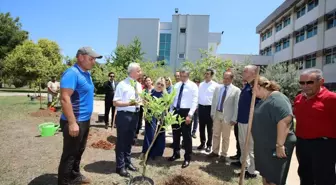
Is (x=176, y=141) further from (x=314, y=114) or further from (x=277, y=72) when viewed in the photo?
(x=277, y=72)

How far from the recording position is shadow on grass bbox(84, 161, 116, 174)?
4.97m

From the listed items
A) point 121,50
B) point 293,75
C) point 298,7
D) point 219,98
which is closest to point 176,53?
point 121,50

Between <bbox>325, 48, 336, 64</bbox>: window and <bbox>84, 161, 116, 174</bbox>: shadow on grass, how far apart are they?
78.3 feet

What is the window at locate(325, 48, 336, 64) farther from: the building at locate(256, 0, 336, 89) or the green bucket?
the green bucket

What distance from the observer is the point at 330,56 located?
23.5 metres

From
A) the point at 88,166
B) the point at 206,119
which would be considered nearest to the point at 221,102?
the point at 206,119

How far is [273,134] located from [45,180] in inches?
146

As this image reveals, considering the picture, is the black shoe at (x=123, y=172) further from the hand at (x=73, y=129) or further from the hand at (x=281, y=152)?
the hand at (x=281, y=152)

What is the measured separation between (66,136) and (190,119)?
2560 mm

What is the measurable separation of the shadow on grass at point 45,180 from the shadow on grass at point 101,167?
0.67 m

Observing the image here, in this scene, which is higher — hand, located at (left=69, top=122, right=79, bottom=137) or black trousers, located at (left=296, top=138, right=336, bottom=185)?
hand, located at (left=69, top=122, right=79, bottom=137)

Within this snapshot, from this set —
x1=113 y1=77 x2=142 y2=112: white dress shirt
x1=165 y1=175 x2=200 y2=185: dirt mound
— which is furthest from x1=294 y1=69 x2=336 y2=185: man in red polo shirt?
x1=113 y1=77 x2=142 y2=112: white dress shirt

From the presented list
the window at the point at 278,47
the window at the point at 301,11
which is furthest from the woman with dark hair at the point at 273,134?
the window at the point at 278,47

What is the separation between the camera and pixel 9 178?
4.35 metres
